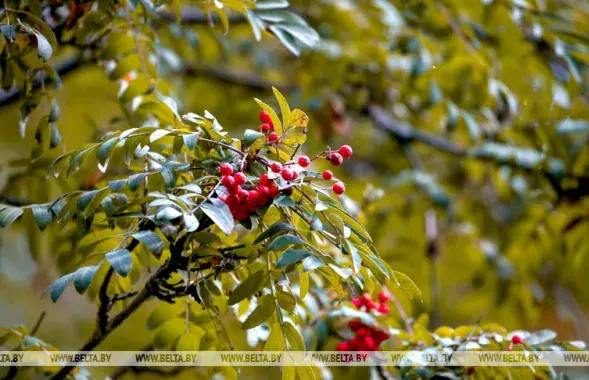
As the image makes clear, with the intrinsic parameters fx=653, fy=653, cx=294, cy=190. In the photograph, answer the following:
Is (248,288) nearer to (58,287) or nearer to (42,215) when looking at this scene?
(58,287)

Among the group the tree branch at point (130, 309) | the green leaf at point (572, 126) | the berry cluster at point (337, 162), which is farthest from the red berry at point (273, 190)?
the green leaf at point (572, 126)

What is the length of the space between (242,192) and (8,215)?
436mm

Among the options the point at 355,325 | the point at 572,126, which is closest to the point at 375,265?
the point at 355,325

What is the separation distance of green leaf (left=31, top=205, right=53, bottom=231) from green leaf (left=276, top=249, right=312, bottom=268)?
1.48 feet

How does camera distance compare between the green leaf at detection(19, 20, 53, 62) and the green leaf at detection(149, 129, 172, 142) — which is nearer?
the green leaf at detection(149, 129, 172, 142)

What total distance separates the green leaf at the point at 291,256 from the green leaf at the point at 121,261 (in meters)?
0.23

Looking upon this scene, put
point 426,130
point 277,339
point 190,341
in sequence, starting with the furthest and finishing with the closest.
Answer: point 426,130
point 190,341
point 277,339

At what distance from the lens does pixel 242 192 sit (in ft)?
3.33

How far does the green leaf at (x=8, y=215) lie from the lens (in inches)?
43.8

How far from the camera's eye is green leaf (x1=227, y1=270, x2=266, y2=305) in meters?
1.05

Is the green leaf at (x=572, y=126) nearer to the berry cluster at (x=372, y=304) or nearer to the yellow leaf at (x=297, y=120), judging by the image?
the berry cluster at (x=372, y=304)

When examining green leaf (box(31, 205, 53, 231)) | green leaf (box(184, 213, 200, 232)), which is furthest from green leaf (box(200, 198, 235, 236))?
green leaf (box(31, 205, 53, 231))

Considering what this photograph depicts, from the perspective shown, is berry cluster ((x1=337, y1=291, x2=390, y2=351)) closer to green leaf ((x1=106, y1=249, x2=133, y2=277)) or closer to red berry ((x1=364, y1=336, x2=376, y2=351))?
red berry ((x1=364, y1=336, x2=376, y2=351))

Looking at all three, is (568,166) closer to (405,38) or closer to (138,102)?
(405,38)
